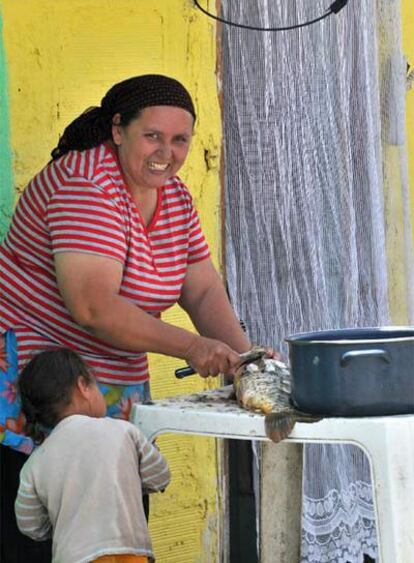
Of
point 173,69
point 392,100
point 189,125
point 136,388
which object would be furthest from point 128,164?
point 392,100

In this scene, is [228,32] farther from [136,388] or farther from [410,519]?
[410,519]

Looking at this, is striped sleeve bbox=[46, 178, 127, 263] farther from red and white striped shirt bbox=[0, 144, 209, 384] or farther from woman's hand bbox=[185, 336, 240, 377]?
woman's hand bbox=[185, 336, 240, 377]

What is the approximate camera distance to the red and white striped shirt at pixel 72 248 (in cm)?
316

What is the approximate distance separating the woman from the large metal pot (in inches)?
16.2

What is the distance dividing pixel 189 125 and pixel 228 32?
114cm

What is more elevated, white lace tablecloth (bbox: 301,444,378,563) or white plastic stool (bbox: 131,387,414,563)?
white plastic stool (bbox: 131,387,414,563)

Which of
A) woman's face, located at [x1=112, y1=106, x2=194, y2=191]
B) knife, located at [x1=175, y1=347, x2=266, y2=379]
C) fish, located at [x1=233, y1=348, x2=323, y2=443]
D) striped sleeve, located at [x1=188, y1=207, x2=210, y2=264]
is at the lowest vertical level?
fish, located at [x1=233, y1=348, x2=323, y2=443]

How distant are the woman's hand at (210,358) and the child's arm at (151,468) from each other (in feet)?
0.78

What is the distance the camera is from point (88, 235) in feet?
10.3

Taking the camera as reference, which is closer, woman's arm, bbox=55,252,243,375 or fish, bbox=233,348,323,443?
fish, bbox=233,348,323,443

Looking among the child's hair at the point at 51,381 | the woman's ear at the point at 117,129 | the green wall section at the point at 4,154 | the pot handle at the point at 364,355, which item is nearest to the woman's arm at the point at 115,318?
the child's hair at the point at 51,381

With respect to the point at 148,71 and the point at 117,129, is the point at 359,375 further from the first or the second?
the point at 148,71

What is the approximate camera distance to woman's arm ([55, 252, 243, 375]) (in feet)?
10.1

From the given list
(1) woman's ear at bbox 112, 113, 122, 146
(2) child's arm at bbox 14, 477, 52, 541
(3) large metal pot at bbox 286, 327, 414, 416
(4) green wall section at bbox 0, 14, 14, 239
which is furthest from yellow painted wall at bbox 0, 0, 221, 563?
(3) large metal pot at bbox 286, 327, 414, 416
